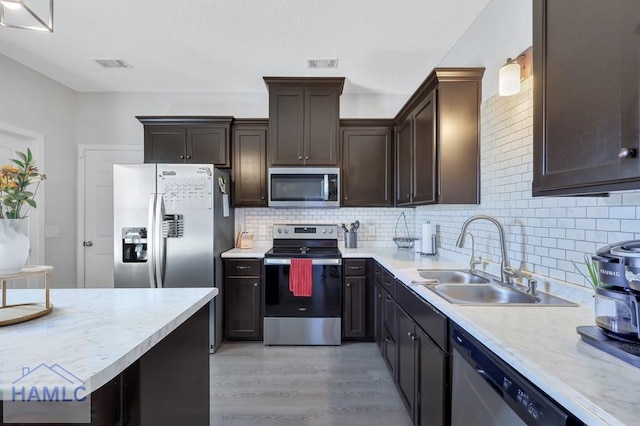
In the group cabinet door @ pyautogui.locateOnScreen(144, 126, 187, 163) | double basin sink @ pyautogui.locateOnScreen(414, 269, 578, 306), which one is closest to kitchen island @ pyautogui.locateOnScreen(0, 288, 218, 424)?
double basin sink @ pyautogui.locateOnScreen(414, 269, 578, 306)

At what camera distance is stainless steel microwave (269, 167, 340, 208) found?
3.16 meters

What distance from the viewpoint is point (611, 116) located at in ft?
2.65

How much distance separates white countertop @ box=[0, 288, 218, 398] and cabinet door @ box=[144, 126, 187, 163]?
2156 mm

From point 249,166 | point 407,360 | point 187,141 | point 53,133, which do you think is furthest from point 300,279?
point 53,133

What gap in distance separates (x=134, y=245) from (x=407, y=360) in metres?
2.58

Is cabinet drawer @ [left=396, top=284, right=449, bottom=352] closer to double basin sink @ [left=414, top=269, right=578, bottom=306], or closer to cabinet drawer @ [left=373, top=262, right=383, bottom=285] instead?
double basin sink @ [left=414, top=269, right=578, bottom=306]

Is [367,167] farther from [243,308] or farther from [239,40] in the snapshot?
[243,308]

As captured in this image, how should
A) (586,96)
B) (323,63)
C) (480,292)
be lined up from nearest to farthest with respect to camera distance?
1. (586,96)
2. (480,292)
3. (323,63)

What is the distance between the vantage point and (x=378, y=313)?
276 cm

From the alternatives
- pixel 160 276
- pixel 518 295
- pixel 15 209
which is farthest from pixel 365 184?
pixel 15 209

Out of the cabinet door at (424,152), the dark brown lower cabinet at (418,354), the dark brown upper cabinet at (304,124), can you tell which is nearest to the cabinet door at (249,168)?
the dark brown upper cabinet at (304,124)

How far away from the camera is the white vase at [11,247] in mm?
987

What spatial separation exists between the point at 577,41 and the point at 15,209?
6.43ft

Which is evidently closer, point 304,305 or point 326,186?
point 304,305
